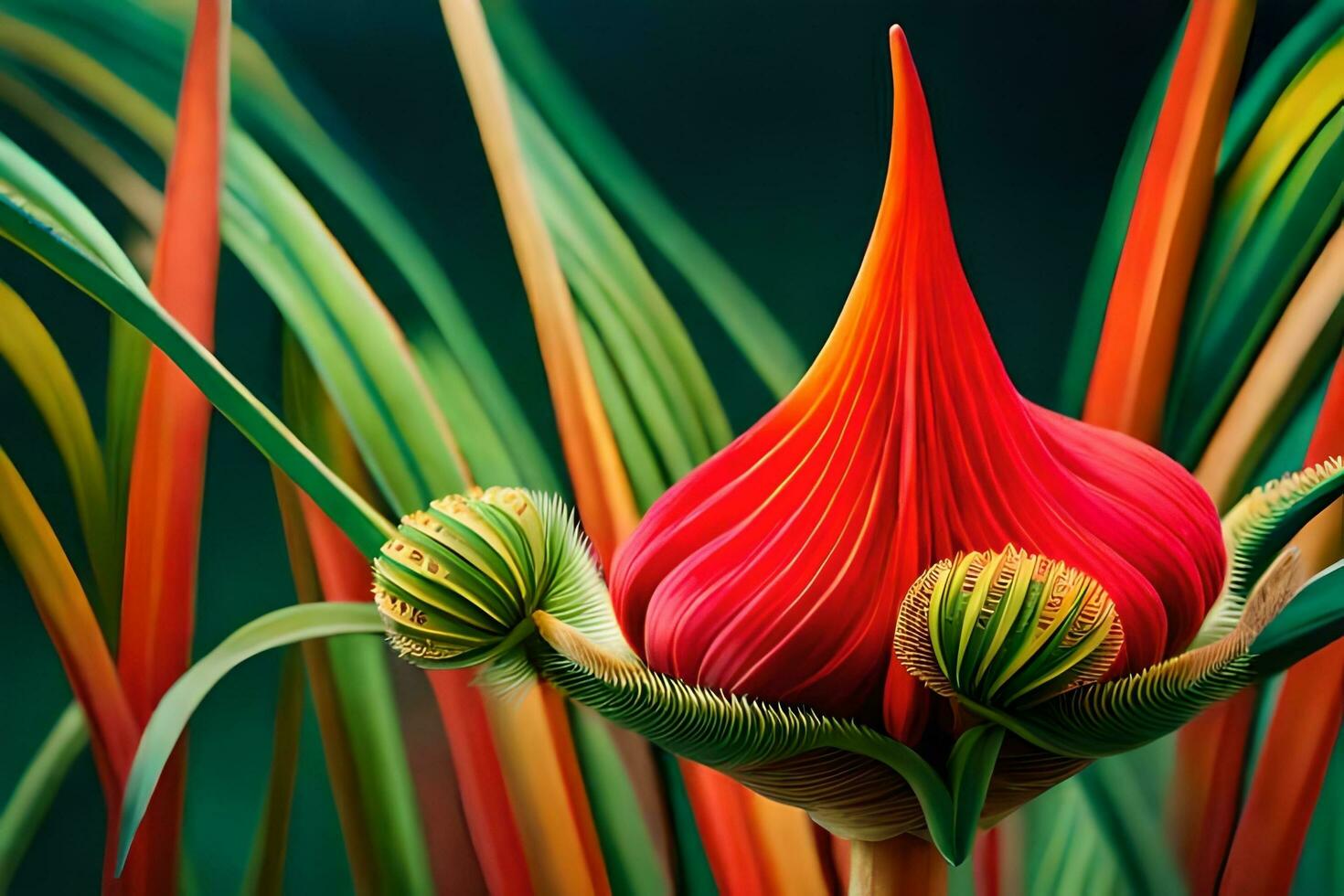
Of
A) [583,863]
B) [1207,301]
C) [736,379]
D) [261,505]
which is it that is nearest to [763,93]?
[736,379]

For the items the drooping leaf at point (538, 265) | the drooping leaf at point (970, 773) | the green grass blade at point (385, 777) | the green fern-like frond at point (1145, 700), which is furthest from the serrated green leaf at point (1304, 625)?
the green grass blade at point (385, 777)

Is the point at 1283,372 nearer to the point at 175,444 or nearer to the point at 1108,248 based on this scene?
the point at 1108,248

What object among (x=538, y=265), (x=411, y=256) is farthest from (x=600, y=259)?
(x=411, y=256)

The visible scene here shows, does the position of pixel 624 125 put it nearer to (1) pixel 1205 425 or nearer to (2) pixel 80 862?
(1) pixel 1205 425

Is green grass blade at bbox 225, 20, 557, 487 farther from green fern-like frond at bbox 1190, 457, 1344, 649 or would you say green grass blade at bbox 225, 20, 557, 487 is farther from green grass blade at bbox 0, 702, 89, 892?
green fern-like frond at bbox 1190, 457, 1344, 649

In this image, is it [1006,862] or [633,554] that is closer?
[633,554]

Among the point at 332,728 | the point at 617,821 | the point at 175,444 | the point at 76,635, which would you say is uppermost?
the point at 175,444

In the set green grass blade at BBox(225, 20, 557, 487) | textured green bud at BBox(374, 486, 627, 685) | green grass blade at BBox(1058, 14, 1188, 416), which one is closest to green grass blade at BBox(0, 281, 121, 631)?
green grass blade at BBox(225, 20, 557, 487)
